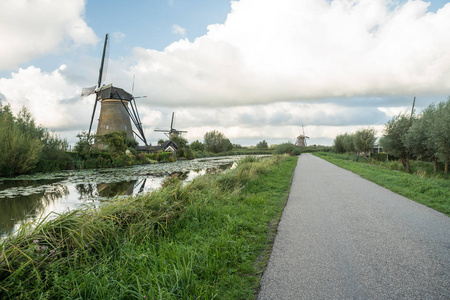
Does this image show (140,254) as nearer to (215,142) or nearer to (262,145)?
(215,142)

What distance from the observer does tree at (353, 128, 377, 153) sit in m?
40.9

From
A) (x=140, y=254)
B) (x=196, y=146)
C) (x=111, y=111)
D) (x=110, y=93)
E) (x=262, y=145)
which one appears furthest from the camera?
(x=262, y=145)

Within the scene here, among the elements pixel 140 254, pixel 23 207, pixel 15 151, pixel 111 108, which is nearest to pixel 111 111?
pixel 111 108

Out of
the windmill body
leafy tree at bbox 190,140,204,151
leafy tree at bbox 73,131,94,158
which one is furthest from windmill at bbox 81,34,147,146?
leafy tree at bbox 190,140,204,151

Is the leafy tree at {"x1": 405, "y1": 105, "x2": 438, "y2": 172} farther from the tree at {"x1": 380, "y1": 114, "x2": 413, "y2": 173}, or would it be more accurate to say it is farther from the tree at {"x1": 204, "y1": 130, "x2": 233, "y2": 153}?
the tree at {"x1": 204, "y1": 130, "x2": 233, "y2": 153}

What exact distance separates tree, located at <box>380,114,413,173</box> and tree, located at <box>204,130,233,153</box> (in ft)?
176

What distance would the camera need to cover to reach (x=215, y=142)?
76.6m

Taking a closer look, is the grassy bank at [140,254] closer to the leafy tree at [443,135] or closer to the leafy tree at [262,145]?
the leafy tree at [443,135]

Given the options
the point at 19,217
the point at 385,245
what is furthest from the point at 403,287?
the point at 19,217

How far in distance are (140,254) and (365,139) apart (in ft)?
148

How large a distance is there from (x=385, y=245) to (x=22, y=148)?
21958mm

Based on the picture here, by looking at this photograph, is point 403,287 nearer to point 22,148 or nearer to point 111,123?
point 22,148

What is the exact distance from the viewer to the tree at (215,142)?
7601 centimetres

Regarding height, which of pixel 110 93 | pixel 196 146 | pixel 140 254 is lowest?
pixel 140 254
